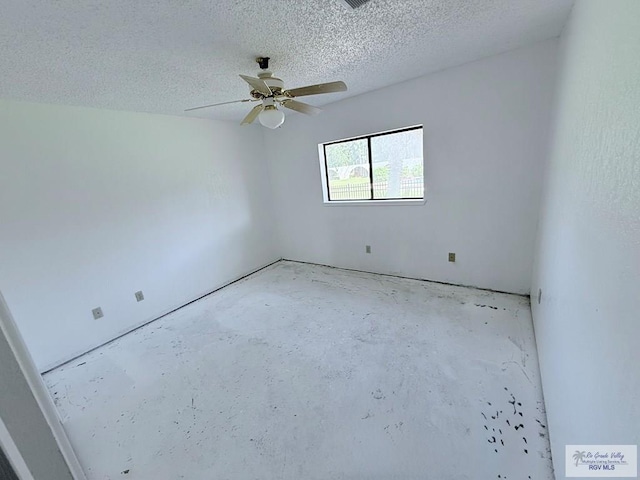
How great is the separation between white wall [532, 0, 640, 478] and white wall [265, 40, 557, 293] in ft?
2.48

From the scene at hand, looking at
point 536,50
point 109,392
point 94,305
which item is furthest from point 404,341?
point 94,305

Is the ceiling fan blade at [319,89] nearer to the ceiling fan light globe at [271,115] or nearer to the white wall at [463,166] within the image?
the ceiling fan light globe at [271,115]

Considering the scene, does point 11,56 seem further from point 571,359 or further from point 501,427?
point 501,427

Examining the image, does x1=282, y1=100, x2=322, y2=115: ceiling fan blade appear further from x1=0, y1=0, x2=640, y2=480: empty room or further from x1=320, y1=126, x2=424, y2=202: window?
x1=320, y1=126, x2=424, y2=202: window

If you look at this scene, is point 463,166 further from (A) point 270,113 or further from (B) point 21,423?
(B) point 21,423

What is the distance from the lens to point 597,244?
3.28 feet

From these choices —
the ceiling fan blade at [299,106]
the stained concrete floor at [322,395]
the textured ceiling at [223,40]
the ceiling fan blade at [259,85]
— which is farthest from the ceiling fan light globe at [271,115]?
the stained concrete floor at [322,395]

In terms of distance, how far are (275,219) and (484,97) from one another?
10.9 feet

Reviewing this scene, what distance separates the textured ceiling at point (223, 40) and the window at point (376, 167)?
32.7 inches

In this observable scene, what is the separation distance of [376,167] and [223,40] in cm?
227

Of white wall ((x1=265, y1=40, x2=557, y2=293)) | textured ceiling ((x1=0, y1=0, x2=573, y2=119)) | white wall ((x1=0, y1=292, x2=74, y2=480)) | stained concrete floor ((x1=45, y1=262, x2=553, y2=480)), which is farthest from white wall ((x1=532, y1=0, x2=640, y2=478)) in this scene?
white wall ((x1=0, y1=292, x2=74, y2=480))

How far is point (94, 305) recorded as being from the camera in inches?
106

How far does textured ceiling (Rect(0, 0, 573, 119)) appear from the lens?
1409 millimetres

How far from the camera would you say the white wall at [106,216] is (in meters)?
2.26
